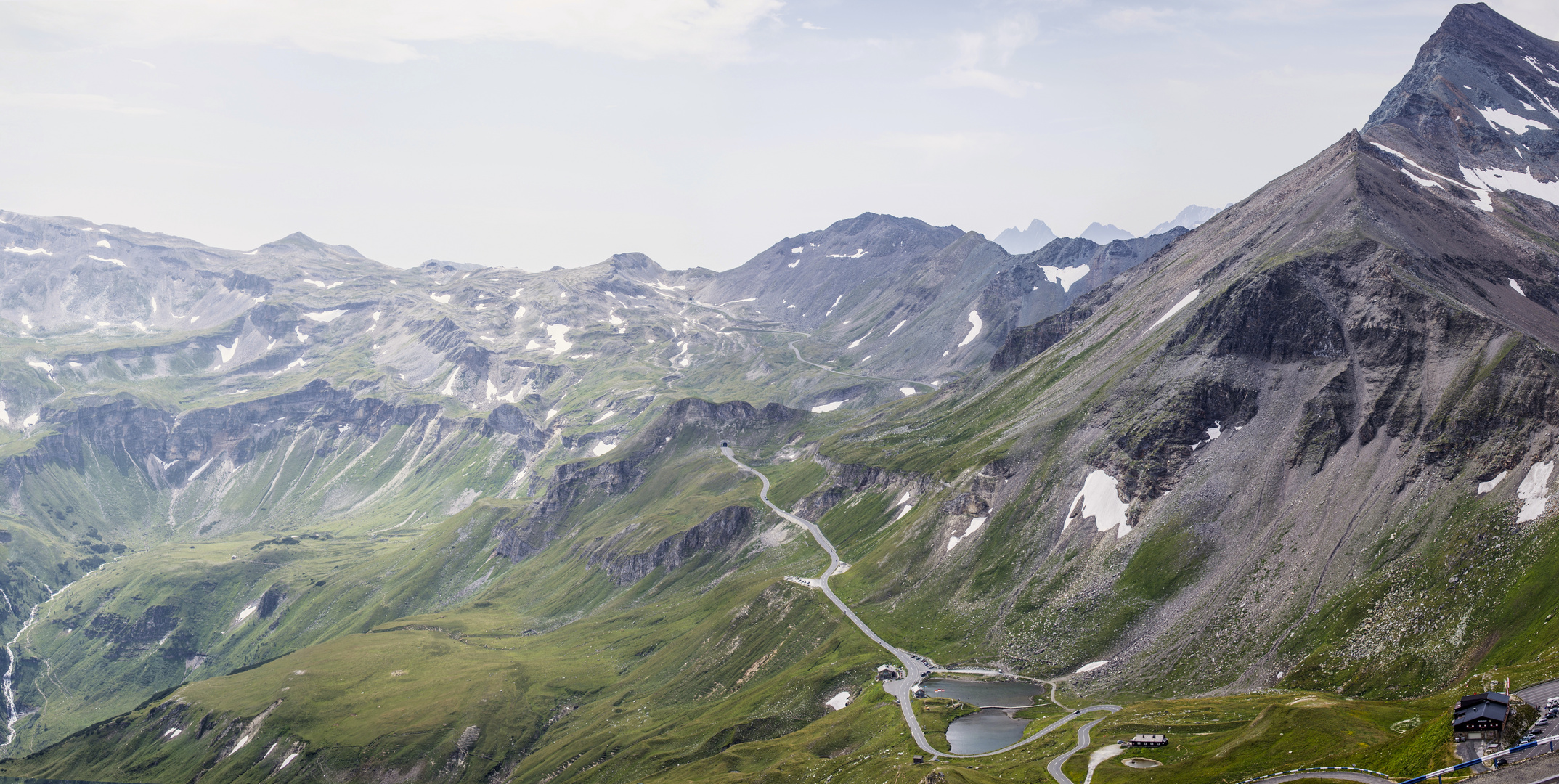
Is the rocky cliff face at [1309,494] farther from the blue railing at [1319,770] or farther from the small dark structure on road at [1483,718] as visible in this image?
Result: the small dark structure on road at [1483,718]

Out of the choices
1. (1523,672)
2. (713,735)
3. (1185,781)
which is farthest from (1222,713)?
(713,735)

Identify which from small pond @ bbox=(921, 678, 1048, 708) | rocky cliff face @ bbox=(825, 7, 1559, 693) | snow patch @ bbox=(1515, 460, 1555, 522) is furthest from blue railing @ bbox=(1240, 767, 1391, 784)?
snow patch @ bbox=(1515, 460, 1555, 522)

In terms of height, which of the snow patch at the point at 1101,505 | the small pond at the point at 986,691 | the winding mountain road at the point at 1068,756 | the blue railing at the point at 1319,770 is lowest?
the small pond at the point at 986,691

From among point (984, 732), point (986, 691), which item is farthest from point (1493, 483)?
point (984, 732)

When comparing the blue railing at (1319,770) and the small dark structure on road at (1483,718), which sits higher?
the small dark structure on road at (1483,718)

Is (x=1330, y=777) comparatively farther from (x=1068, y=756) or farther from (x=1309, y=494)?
(x=1309, y=494)

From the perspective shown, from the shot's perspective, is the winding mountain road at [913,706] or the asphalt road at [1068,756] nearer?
the asphalt road at [1068,756]

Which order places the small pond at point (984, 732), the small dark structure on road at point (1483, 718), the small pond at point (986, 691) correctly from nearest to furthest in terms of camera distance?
1. the small dark structure on road at point (1483, 718)
2. the small pond at point (984, 732)
3. the small pond at point (986, 691)

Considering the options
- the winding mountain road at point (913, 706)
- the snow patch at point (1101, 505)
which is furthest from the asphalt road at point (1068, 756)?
the snow patch at point (1101, 505)
